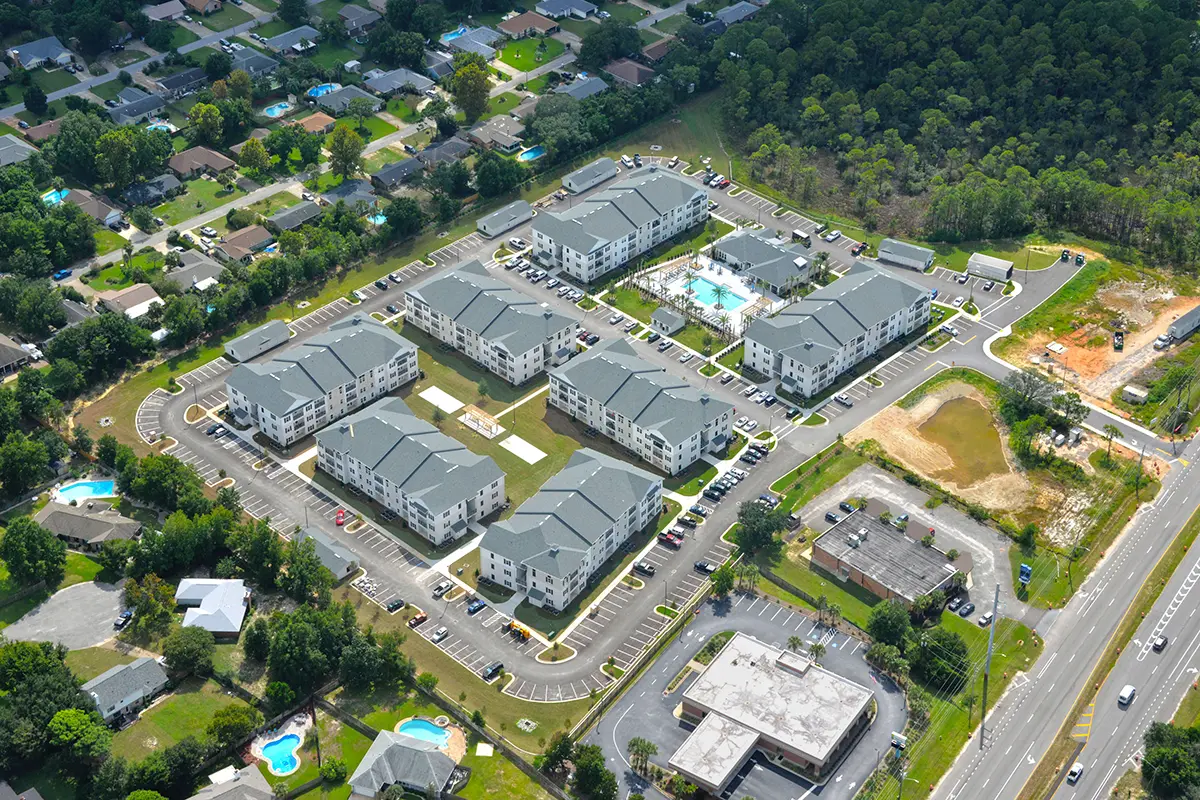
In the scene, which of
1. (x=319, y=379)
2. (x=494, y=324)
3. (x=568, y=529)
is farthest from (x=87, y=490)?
(x=568, y=529)

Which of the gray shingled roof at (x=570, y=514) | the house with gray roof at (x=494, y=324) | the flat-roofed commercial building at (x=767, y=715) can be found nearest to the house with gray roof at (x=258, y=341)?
the house with gray roof at (x=494, y=324)

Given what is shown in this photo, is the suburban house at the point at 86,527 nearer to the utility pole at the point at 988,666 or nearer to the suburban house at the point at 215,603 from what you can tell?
the suburban house at the point at 215,603

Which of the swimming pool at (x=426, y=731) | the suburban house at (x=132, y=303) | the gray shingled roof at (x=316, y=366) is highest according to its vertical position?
the gray shingled roof at (x=316, y=366)

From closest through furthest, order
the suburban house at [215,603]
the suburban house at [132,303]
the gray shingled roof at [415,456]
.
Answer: the suburban house at [215,603] < the gray shingled roof at [415,456] < the suburban house at [132,303]

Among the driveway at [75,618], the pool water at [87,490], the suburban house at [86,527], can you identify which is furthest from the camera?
the pool water at [87,490]

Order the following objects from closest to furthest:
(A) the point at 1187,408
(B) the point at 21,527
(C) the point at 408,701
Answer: (C) the point at 408,701 → (B) the point at 21,527 → (A) the point at 1187,408

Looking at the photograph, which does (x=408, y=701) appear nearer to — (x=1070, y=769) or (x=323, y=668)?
(x=323, y=668)

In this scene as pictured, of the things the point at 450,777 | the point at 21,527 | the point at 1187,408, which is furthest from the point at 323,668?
the point at 1187,408
